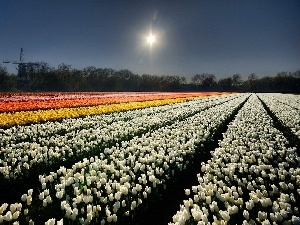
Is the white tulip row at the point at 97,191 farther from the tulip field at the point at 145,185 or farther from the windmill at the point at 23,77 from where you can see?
the windmill at the point at 23,77

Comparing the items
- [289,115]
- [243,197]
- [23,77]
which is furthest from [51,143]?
[23,77]

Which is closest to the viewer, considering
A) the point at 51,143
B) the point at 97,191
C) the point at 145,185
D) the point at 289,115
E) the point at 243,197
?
the point at 97,191

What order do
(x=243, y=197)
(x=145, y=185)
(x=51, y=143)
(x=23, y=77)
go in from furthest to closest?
(x=23, y=77) < (x=51, y=143) < (x=145, y=185) < (x=243, y=197)

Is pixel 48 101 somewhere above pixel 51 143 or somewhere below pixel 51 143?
below

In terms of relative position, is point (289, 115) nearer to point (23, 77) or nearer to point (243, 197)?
point (243, 197)

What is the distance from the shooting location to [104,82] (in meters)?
112

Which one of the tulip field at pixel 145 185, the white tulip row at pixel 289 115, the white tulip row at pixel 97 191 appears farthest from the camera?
the white tulip row at pixel 289 115

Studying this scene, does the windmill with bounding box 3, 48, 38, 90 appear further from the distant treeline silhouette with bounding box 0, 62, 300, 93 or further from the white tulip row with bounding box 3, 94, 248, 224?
the white tulip row with bounding box 3, 94, 248, 224

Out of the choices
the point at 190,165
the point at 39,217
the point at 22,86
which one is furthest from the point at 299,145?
the point at 22,86

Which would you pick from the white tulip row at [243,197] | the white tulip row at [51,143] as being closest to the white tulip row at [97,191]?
→ the white tulip row at [243,197]

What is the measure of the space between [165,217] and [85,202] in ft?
5.61

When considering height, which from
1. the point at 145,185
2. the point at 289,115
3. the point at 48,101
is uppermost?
the point at 289,115

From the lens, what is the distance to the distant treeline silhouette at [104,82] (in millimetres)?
85425

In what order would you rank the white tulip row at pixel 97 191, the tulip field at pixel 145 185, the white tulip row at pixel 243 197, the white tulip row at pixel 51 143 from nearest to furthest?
1. the white tulip row at pixel 243 197
2. the tulip field at pixel 145 185
3. the white tulip row at pixel 97 191
4. the white tulip row at pixel 51 143
